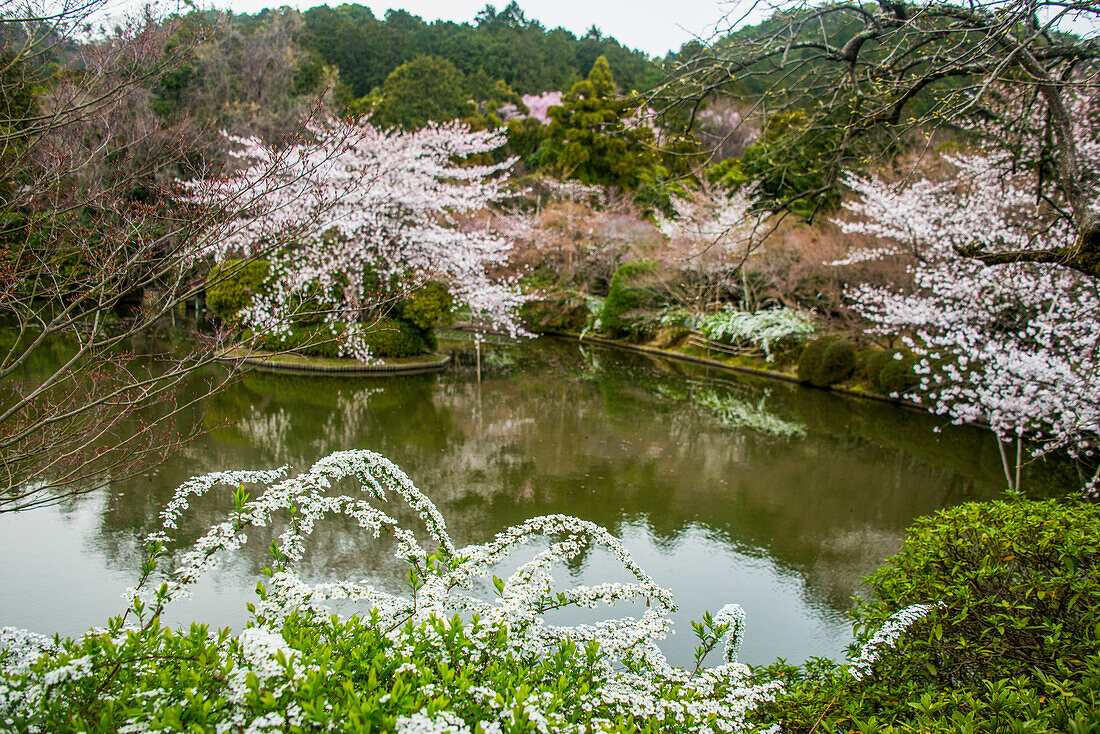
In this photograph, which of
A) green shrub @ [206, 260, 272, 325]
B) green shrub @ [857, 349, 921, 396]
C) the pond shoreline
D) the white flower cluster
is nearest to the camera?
the white flower cluster

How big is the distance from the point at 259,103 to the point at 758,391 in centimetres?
2113

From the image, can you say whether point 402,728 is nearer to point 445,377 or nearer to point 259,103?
point 445,377

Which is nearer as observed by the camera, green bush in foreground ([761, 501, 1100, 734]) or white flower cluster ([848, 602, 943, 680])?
green bush in foreground ([761, 501, 1100, 734])

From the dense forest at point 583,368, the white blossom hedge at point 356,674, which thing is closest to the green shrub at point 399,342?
the dense forest at point 583,368

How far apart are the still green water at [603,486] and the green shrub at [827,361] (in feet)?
2.88

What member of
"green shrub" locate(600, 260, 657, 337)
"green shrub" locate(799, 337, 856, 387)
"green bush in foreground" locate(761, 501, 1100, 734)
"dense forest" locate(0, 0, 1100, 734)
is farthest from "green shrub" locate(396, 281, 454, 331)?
"green bush in foreground" locate(761, 501, 1100, 734)

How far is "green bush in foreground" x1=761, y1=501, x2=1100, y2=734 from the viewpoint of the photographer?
6.13 feet

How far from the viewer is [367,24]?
3575 cm

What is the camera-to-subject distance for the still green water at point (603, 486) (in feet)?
14.9

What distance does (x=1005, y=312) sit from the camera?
8.77 m

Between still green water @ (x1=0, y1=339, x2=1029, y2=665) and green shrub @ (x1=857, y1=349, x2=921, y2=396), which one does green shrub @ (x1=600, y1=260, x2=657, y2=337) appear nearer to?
still green water @ (x1=0, y1=339, x2=1029, y2=665)

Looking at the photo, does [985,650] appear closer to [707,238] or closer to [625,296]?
[625,296]

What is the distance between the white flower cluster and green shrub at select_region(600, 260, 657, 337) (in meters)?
16.9

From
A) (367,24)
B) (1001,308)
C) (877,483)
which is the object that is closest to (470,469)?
(877,483)
